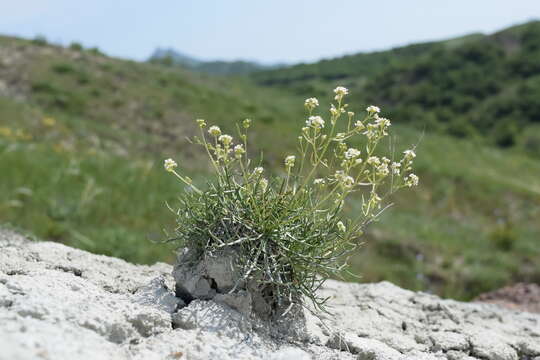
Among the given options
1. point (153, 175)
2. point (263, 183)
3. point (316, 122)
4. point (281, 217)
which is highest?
point (316, 122)

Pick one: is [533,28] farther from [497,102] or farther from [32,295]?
[32,295]

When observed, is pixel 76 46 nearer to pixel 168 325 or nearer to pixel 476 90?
pixel 168 325

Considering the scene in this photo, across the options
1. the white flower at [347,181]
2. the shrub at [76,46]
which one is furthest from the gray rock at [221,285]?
the shrub at [76,46]

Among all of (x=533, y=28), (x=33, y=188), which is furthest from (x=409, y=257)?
(x=533, y=28)

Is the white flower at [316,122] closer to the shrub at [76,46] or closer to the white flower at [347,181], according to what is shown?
the white flower at [347,181]

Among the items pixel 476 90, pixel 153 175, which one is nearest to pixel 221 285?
pixel 153 175
